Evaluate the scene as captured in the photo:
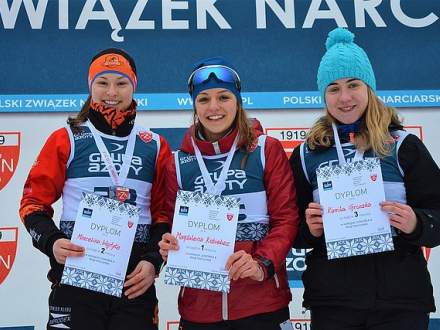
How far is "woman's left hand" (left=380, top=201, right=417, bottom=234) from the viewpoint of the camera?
183cm

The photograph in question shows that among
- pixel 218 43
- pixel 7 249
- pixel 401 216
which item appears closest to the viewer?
pixel 401 216

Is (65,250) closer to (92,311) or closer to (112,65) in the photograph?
(92,311)

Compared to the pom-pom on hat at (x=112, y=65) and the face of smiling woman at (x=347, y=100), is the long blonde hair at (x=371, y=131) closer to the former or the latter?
the face of smiling woman at (x=347, y=100)

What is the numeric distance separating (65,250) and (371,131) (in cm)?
129

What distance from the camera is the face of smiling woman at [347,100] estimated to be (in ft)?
6.97

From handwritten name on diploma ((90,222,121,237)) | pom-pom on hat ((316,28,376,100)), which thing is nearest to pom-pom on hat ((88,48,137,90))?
handwritten name on diploma ((90,222,121,237))

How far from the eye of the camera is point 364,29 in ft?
11.8

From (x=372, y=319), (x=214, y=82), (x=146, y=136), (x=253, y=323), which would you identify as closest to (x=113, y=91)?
(x=146, y=136)

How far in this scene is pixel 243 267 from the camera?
1.89 metres

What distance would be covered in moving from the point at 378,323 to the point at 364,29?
2355mm

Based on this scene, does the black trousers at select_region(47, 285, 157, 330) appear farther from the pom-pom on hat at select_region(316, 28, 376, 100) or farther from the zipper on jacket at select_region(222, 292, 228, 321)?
the pom-pom on hat at select_region(316, 28, 376, 100)

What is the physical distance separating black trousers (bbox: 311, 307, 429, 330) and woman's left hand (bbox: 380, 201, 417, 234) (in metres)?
0.31

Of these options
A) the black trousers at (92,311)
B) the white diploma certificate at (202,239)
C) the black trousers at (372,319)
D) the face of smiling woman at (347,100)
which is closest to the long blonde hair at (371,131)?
the face of smiling woman at (347,100)

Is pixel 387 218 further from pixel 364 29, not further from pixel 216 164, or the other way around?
pixel 364 29
